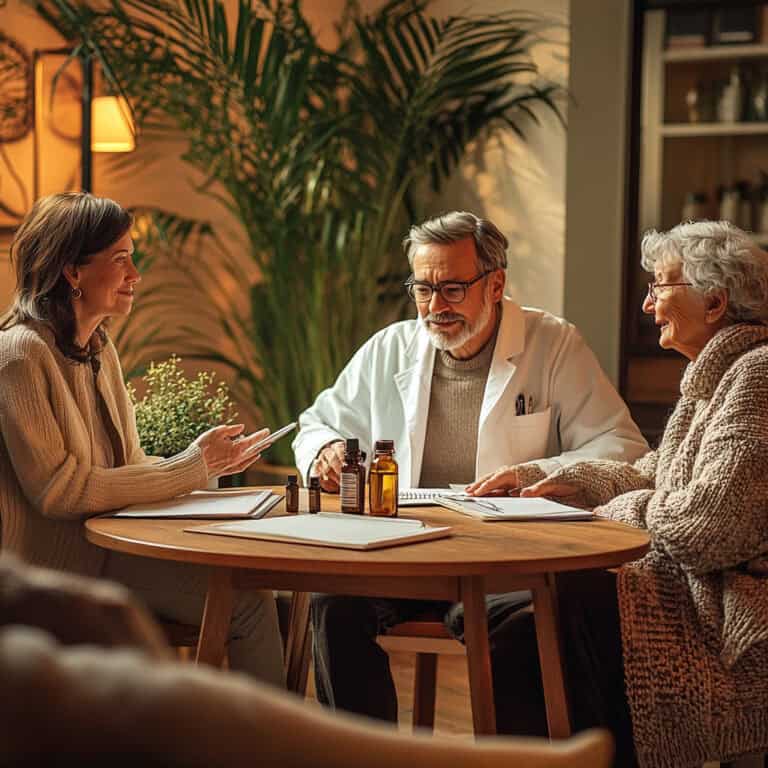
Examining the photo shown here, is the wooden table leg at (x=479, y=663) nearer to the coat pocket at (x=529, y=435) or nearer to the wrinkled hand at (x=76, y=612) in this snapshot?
the coat pocket at (x=529, y=435)

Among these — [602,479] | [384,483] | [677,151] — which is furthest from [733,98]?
[384,483]

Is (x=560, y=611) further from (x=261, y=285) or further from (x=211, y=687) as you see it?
(x=261, y=285)

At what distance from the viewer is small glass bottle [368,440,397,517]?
84.5 inches

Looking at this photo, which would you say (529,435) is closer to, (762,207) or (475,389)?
(475,389)

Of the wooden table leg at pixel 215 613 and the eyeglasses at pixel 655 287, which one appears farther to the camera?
the eyeglasses at pixel 655 287

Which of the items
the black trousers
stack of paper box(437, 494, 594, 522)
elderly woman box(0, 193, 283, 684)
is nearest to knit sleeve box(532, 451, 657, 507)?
stack of paper box(437, 494, 594, 522)

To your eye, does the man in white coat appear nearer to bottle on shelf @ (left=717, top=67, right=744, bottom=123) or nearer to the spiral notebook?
the spiral notebook

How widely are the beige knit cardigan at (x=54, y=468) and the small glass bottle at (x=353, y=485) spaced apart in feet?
0.98

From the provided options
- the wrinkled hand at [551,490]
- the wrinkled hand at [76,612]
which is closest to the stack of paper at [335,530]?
the wrinkled hand at [551,490]

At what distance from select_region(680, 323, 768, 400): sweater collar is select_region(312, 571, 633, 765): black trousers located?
39 cm

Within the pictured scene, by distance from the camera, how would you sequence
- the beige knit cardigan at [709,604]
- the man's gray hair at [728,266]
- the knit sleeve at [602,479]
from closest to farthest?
the beige knit cardigan at [709,604]
the man's gray hair at [728,266]
the knit sleeve at [602,479]

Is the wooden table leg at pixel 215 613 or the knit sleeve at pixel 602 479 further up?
the knit sleeve at pixel 602 479

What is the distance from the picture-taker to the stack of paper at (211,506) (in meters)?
2.11

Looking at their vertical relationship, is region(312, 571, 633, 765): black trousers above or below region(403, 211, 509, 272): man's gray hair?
below
